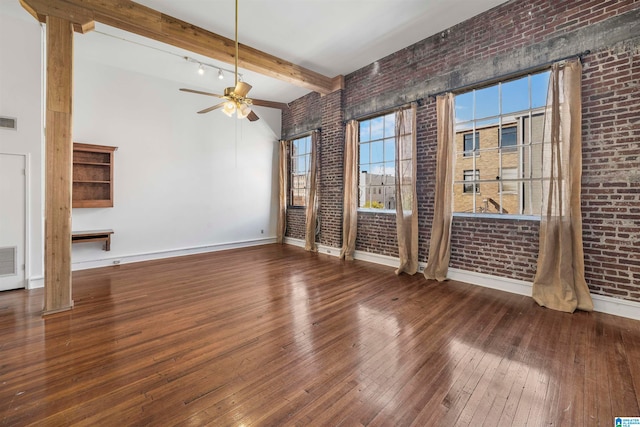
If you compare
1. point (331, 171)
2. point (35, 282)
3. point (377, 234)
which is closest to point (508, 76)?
point (377, 234)

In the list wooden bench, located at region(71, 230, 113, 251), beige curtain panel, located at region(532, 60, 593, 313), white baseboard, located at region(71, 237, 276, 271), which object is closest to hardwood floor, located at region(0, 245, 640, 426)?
beige curtain panel, located at region(532, 60, 593, 313)

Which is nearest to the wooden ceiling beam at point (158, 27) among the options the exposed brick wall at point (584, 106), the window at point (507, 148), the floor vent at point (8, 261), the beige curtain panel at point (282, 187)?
the exposed brick wall at point (584, 106)

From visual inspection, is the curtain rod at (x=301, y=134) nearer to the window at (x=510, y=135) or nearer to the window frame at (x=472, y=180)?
the window frame at (x=472, y=180)

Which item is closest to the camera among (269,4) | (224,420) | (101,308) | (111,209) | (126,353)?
(224,420)

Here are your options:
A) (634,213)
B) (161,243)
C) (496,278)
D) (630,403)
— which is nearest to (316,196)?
(161,243)

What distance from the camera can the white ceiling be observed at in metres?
3.57

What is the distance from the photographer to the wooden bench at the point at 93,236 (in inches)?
175

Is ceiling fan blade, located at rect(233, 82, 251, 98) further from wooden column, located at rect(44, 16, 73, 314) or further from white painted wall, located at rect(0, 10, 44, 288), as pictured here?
white painted wall, located at rect(0, 10, 44, 288)

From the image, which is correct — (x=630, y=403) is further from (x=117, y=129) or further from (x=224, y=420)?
(x=117, y=129)

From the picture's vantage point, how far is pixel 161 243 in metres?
5.62

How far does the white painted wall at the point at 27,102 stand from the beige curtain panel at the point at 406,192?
17.7ft

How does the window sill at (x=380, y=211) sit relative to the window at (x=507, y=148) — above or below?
below

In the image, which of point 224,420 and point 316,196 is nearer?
point 224,420

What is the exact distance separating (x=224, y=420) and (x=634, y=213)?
4206mm
